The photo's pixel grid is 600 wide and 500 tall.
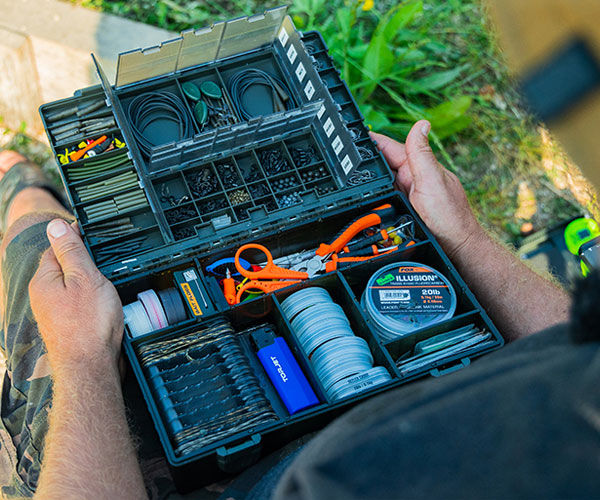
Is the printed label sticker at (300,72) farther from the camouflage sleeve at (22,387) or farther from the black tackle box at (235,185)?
the camouflage sleeve at (22,387)

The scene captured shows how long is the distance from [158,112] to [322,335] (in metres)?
1.27

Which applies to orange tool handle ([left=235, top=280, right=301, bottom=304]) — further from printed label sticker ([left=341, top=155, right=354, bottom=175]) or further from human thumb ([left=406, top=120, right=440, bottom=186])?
human thumb ([left=406, top=120, right=440, bottom=186])

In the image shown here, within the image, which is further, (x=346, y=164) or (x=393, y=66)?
(x=393, y=66)

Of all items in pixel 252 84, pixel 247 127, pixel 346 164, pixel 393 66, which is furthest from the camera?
pixel 393 66

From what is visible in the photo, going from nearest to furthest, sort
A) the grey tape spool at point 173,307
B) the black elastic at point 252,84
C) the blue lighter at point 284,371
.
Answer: the blue lighter at point 284,371
the grey tape spool at point 173,307
the black elastic at point 252,84

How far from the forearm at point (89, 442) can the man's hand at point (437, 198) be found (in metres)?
1.50

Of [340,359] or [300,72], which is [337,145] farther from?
[340,359]

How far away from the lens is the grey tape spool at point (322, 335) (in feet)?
7.89

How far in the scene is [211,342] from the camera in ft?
7.64

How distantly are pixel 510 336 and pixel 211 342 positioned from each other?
1.25 meters

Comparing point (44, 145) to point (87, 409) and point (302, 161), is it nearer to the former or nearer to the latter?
point (302, 161)

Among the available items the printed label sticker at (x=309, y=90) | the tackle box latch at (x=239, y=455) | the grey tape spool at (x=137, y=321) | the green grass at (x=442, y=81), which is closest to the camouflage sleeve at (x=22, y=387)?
the grey tape spool at (x=137, y=321)

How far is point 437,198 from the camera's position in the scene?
9.25 ft

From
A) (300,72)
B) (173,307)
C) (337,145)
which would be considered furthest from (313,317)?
(300,72)
